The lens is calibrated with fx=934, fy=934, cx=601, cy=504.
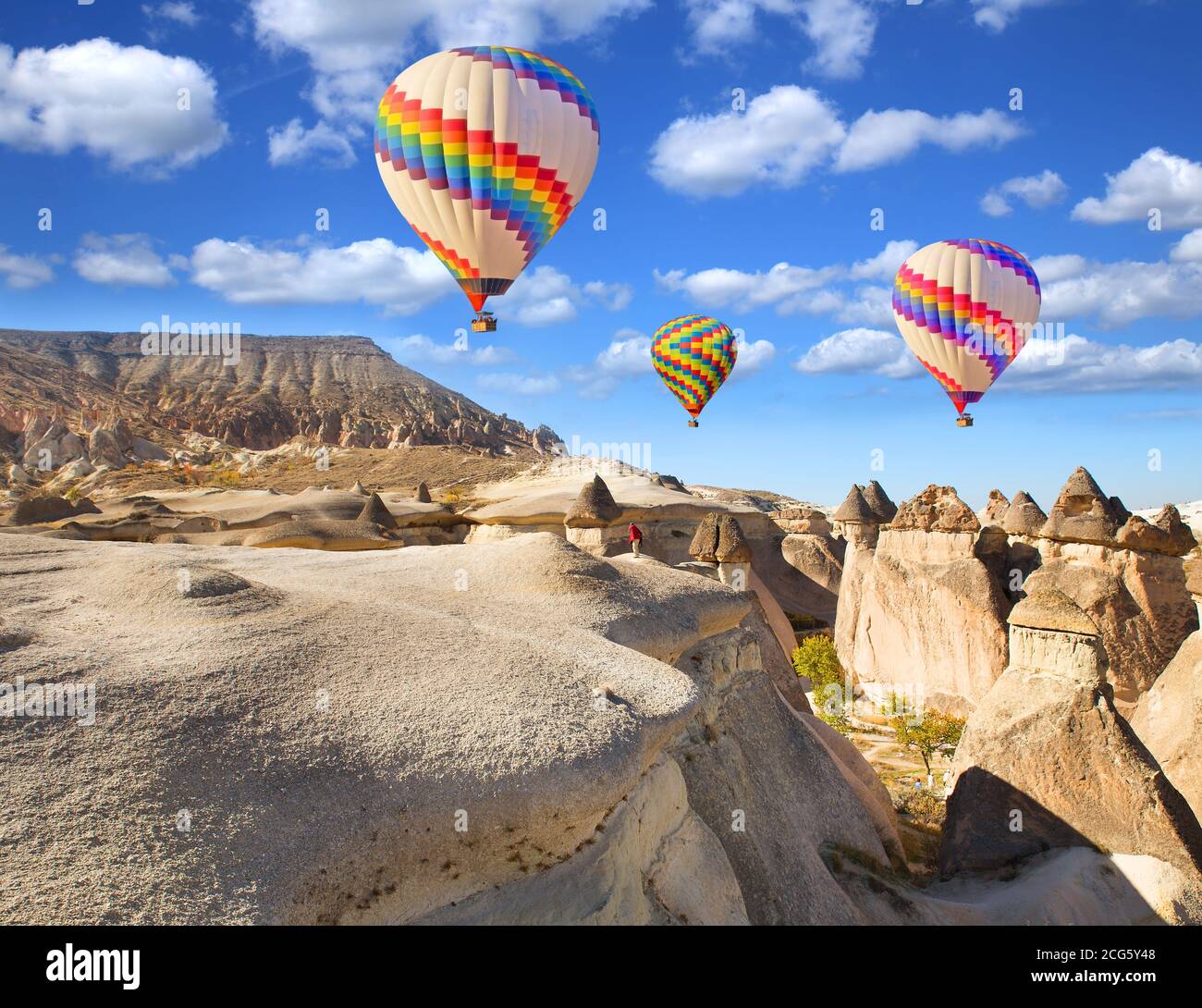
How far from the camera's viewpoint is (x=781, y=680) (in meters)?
12.8

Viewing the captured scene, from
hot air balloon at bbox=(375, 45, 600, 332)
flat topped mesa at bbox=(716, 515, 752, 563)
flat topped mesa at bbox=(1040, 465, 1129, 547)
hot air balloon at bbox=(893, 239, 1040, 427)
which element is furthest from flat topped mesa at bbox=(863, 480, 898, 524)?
hot air balloon at bbox=(375, 45, 600, 332)

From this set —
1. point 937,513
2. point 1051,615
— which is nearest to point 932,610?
point 937,513

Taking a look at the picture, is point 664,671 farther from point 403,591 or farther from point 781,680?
point 781,680

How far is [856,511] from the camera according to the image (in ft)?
78.6

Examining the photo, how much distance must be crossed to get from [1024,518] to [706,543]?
7528mm

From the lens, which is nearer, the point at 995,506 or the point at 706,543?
the point at 706,543

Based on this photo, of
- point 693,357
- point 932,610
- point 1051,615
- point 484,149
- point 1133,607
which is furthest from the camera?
point 693,357

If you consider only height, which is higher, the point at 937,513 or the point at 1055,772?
the point at 937,513

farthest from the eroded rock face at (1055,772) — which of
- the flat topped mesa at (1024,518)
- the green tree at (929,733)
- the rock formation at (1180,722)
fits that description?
the flat topped mesa at (1024,518)

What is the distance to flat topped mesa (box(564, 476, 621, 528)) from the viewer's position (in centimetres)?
2097

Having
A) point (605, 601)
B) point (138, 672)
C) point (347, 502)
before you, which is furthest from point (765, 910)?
point (347, 502)

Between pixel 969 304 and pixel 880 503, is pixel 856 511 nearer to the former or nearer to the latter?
pixel 880 503

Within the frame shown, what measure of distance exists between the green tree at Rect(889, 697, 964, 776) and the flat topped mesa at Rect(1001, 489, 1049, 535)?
171 inches

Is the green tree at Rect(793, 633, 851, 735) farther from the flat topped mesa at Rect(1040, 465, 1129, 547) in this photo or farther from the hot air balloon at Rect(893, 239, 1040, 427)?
the hot air balloon at Rect(893, 239, 1040, 427)
